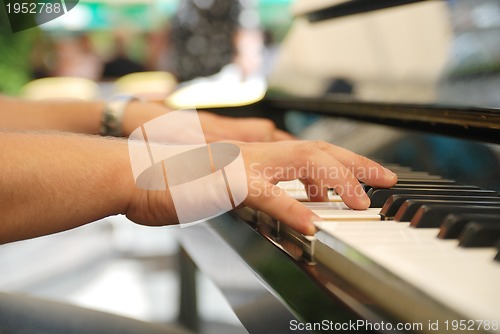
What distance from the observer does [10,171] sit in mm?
745

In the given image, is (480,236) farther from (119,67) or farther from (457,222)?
(119,67)

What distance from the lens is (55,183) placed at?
0.76 m

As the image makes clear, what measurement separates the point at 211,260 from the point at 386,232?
0.82m

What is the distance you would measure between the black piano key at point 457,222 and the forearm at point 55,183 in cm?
41

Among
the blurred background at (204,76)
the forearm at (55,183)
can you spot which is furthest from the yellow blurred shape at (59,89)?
the forearm at (55,183)

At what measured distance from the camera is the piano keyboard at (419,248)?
0.43 meters

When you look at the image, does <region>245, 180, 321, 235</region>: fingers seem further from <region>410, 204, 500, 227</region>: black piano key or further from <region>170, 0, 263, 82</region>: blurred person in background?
<region>170, 0, 263, 82</region>: blurred person in background

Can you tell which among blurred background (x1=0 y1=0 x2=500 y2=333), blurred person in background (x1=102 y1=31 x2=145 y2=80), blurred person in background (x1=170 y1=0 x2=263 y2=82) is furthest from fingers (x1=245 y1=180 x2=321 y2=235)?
blurred person in background (x1=102 y1=31 x2=145 y2=80)

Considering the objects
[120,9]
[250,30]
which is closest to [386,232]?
[250,30]

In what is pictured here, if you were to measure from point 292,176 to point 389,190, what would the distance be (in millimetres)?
133

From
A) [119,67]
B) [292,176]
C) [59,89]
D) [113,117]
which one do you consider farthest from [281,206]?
[119,67]

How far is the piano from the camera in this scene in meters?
0.49

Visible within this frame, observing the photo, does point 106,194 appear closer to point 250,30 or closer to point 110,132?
point 110,132

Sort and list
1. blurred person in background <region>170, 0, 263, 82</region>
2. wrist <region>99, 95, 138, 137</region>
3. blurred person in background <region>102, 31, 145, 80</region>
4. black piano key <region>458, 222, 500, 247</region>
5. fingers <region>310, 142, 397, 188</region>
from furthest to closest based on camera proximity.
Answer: blurred person in background <region>102, 31, 145, 80</region>
blurred person in background <region>170, 0, 263, 82</region>
wrist <region>99, 95, 138, 137</region>
fingers <region>310, 142, 397, 188</region>
black piano key <region>458, 222, 500, 247</region>
